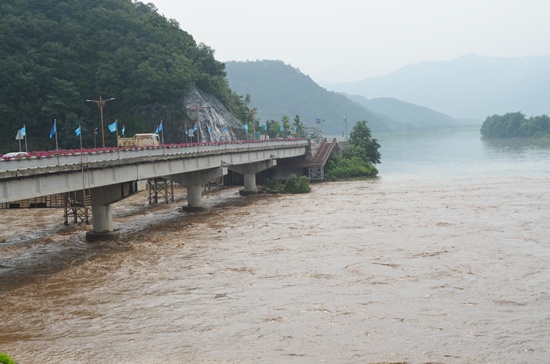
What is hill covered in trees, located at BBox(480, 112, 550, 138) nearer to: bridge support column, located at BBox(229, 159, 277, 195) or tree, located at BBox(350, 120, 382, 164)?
tree, located at BBox(350, 120, 382, 164)

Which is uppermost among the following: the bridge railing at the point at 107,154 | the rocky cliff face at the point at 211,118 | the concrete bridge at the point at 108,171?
the rocky cliff face at the point at 211,118

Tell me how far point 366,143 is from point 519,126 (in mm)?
111288

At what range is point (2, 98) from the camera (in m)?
81.9

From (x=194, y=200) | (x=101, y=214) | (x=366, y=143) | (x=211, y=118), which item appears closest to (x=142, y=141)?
(x=194, y=200)

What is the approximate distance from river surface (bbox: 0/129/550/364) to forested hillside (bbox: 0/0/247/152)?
4483cm

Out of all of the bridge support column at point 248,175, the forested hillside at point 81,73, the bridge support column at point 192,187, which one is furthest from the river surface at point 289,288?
the forested hillside at point 81,73

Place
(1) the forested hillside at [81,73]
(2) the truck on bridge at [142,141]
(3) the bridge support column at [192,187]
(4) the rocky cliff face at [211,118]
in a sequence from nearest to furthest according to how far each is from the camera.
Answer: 1. (3) the bridge support column at [192,187]
2. (2) the truck on bridge at [142,141]
3. (1) the forested hillside at [81,73]
4. (4) the rocky cliff face at [211,118]

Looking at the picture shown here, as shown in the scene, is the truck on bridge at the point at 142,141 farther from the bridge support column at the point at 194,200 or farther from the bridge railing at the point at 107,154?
the bridge support column at the point at 194,200

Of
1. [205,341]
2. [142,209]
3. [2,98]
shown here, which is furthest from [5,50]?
[205,341]

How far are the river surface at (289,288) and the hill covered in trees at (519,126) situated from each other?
5404 inches

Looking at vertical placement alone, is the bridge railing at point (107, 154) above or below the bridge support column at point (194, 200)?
above

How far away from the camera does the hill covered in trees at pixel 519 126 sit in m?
167

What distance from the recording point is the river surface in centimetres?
1658

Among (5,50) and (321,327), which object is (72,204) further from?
(5,50)
